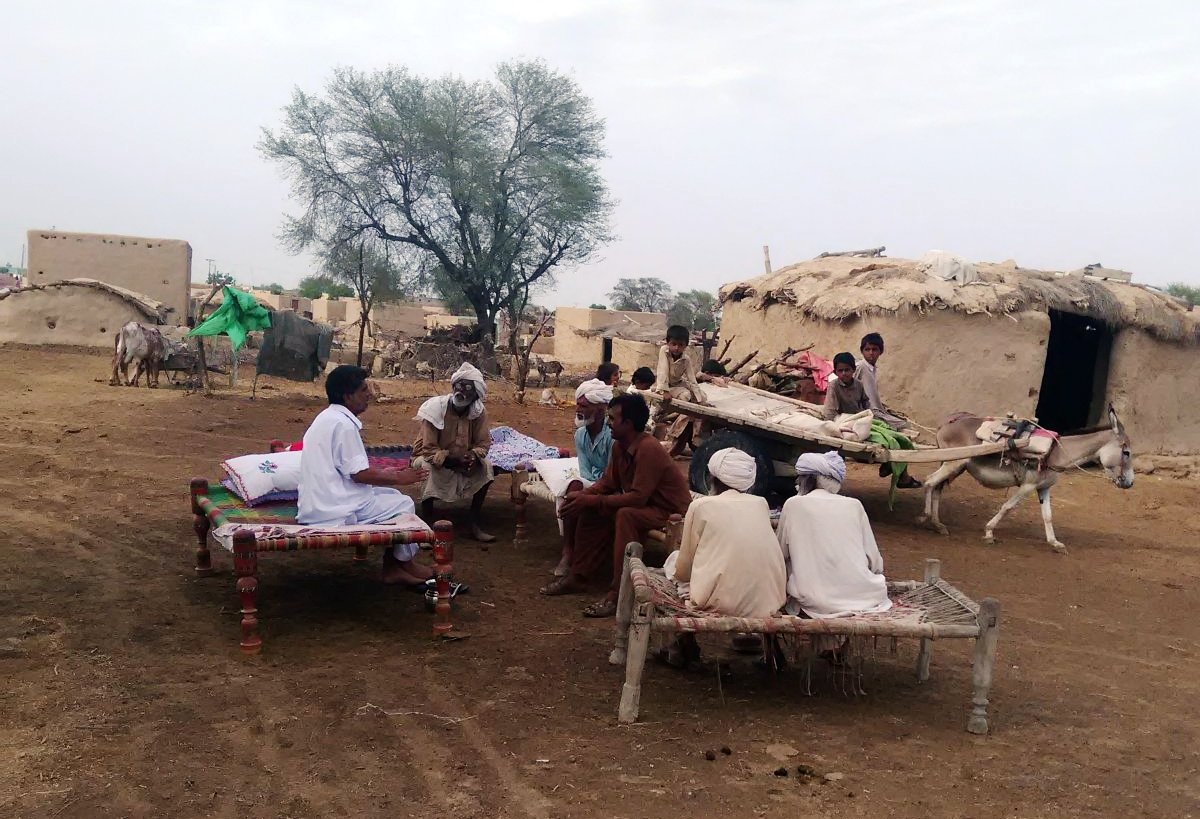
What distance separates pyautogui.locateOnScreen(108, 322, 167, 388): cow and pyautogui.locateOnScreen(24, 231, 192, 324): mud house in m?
7.83

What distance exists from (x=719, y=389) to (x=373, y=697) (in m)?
6.59

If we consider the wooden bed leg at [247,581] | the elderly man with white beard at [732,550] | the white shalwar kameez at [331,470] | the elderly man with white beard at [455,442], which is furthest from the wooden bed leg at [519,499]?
the elderly man with white beard at [732,550]

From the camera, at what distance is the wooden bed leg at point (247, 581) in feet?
15.2

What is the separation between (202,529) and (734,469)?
3.71 meters

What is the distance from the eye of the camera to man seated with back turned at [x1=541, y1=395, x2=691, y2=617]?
5582 millimetres

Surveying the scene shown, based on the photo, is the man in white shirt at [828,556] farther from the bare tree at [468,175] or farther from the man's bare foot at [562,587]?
the bare tree at [468,175]

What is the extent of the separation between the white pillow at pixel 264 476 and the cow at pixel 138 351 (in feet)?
38.9

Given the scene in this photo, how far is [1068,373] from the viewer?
17.0 m

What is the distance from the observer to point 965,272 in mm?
12906

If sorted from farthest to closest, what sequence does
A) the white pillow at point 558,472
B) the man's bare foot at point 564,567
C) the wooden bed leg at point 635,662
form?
the white pillow at point 558,472
the man's bare foot at point 564,567
the wooden bed leg at point 635,662

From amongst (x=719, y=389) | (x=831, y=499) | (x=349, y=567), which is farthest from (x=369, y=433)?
(x=831, y=499)

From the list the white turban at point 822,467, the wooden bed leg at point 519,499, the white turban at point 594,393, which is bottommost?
the wooden bed leg at point 519,499

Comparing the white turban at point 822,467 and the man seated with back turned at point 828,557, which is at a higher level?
the white turban at point 822,467

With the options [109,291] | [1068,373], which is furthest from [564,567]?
[109,291]
